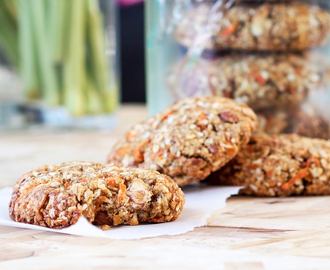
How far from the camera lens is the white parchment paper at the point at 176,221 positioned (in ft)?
1.63

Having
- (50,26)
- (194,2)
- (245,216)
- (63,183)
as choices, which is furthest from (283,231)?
(50,26)

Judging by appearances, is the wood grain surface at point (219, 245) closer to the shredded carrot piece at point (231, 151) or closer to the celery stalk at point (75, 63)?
the shredded carrot piece at point (231, 151)

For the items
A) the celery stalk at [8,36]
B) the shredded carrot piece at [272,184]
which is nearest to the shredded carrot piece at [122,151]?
the shredded carrot piece at [272,184]

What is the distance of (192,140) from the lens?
0.65 metres

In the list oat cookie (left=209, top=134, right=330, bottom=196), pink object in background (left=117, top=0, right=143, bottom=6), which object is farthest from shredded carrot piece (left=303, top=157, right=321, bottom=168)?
pink object in background (left=117, top=0, right=143, bottom=6)

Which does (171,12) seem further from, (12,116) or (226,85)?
(12,116)

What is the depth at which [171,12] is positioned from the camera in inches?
Answer: 38.7

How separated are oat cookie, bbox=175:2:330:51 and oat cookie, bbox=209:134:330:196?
0.26 m

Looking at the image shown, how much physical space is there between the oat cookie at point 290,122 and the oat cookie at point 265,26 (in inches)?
5.1

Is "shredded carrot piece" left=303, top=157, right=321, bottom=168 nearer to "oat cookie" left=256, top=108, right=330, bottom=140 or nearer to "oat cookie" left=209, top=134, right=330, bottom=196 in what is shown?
"oat cookie" left=209, top=134, right=330, bottom=196

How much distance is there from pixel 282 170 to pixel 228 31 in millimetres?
343

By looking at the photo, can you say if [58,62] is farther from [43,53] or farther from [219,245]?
[219,245]

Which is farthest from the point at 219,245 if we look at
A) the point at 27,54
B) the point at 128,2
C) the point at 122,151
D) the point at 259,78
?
the point at 128,2

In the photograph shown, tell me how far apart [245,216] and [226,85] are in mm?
375
